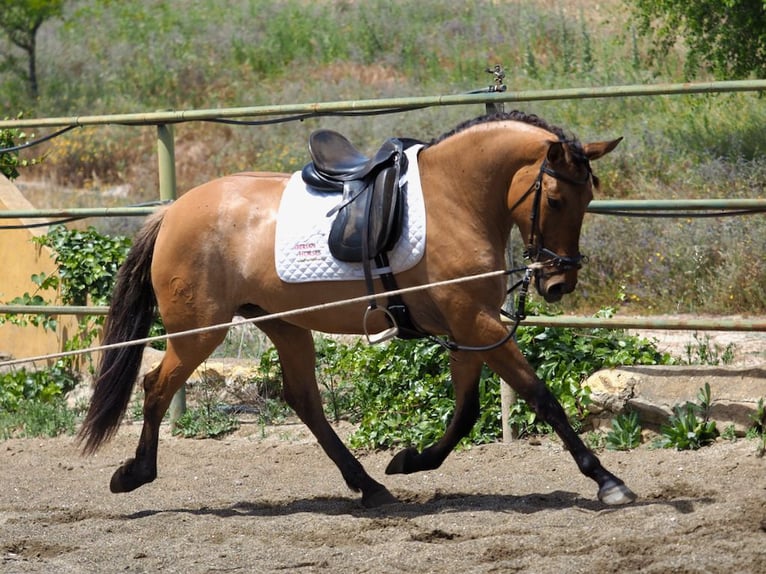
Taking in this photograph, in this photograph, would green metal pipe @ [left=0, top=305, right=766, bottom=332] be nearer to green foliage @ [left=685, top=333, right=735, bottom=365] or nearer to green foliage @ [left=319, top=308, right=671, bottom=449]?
green foliage @ [left=319, top=308, right=671, bottom=449]

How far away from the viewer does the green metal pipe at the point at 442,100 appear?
5387mm

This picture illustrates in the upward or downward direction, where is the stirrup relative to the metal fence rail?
downward

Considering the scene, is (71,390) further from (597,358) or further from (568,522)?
(568,522)

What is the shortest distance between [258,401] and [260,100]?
44.8ft

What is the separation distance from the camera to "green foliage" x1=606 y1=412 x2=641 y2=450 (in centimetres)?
592

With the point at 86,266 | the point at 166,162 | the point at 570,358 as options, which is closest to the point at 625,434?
the point at 570,358

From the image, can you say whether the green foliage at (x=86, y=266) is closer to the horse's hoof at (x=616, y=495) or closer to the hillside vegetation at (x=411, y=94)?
the hillside vegetation at (x=411, y=94)

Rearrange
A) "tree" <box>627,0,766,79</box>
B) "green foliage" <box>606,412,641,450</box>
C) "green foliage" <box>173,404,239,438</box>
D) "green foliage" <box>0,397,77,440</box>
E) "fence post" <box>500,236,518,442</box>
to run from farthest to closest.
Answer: "tree" <box>627,0,766,79</box>, "green foliage" <box>0,397,77,440</box>, "green foliage" <box>173,404,239,438</box>, "fence post" <box>500,236,518,442</box>, "green foliage" <box>606,412,641,450</box>

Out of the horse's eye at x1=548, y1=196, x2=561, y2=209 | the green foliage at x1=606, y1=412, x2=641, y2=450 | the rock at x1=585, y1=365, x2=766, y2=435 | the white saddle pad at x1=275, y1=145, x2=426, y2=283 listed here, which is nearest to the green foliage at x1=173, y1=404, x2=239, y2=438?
the white saddle pad at x1=275, y1=145, x2=426, y2=283

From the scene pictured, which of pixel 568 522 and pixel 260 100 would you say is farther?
pixel 260 100

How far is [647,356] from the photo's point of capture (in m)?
6.37

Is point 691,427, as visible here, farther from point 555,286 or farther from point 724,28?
point 724,28

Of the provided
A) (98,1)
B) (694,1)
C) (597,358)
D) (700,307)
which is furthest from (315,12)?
(597,358)

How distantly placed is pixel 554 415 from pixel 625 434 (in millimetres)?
1250
